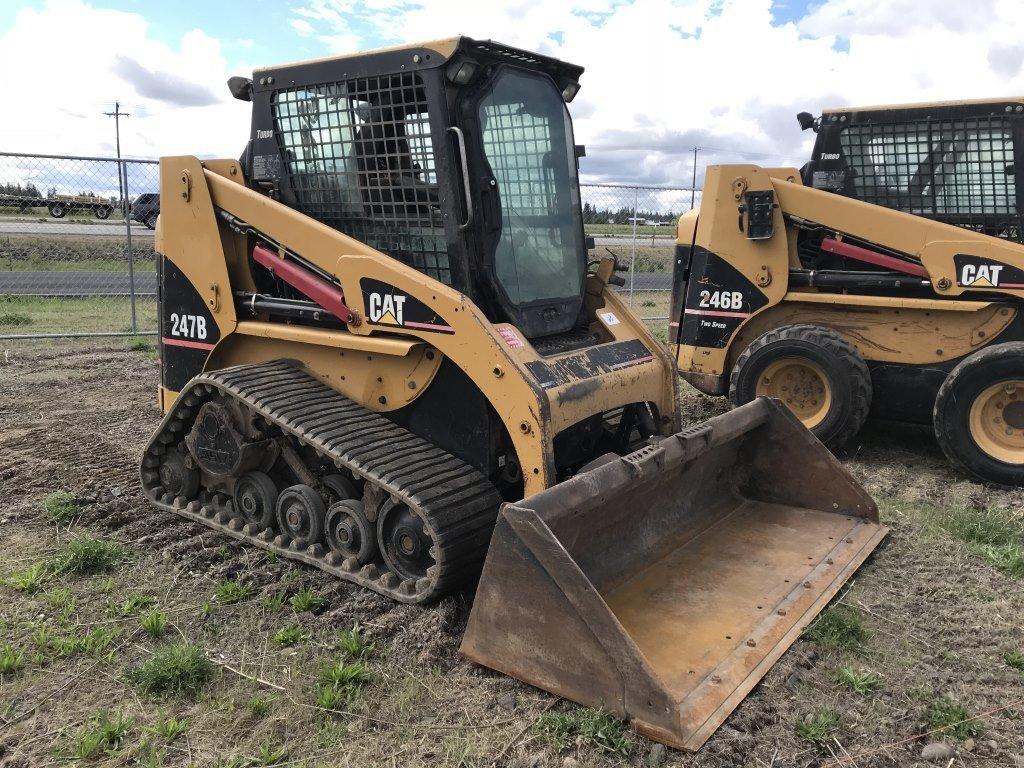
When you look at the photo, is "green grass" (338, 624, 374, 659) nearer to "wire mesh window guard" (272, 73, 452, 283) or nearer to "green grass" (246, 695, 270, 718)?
"green grass" (246, 695, 270, 718)

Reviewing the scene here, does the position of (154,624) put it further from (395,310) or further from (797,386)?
(797,386)

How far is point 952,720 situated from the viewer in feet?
9.57

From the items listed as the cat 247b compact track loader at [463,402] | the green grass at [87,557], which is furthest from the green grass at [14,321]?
the green grass at [87,557]

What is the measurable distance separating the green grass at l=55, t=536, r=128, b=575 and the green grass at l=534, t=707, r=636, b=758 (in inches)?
94.9

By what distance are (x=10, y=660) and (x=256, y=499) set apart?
1360 millimetres

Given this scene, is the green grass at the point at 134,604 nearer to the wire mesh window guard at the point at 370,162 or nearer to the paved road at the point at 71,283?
the wire mesh window guard at the point at 370,162

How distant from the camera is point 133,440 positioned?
20.6 feet

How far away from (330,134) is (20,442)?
3.58 m

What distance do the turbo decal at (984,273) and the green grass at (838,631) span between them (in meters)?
3.18

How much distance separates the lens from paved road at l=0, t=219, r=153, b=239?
10.9 metres

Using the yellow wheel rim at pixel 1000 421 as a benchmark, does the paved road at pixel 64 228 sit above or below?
above

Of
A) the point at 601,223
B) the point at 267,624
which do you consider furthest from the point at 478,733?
the point at 601,223

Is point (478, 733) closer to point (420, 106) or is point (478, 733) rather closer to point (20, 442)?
point (420, 106)

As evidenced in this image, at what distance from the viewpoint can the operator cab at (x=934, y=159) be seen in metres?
6.24
